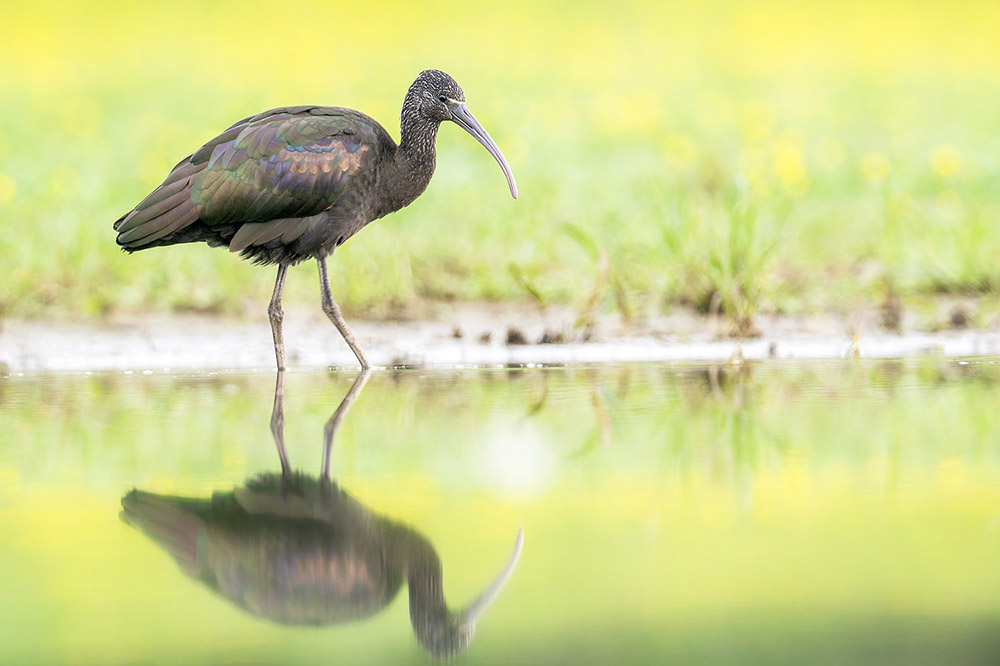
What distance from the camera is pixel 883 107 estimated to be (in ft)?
47.0

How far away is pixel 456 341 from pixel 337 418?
8.09 feet

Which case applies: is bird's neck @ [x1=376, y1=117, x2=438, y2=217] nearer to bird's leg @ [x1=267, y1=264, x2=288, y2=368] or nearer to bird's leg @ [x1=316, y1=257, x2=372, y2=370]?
bird's leg @ [x1=316, y1=257, x2=372, y2=370]

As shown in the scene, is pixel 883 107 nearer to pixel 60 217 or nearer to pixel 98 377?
pixel 60 217

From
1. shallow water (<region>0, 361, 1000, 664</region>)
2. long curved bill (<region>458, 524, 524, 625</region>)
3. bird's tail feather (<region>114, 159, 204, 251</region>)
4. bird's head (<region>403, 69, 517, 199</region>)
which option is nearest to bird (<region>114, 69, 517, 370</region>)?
bird's tail feather (<region>114, 159, 204, 251</region>)

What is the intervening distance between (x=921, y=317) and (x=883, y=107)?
7121 mm

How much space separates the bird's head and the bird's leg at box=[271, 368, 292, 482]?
5.12 feet

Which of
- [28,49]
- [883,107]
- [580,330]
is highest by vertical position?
[28,49]

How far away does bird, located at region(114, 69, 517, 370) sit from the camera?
6.38 m

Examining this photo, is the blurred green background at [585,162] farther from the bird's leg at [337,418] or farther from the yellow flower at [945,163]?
the bird's leg at [337,418]

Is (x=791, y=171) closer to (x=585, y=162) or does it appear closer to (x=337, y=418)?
(x=585, y=162)

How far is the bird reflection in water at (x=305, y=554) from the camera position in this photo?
2641 millimetres

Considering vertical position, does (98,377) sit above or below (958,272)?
below

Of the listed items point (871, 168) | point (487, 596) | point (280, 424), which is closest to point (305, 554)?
point (487, 596)

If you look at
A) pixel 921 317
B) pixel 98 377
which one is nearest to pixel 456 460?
pixel 98 377
